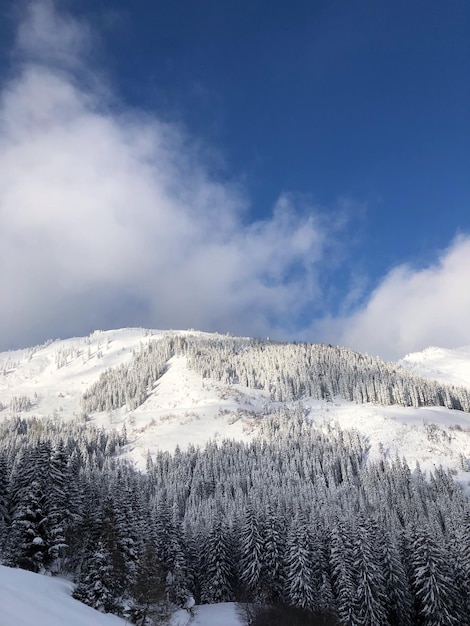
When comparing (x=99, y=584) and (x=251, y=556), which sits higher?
(x=251, y=556)

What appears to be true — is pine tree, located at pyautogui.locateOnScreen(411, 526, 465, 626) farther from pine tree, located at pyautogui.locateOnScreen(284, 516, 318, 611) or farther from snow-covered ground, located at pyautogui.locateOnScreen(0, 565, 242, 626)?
snow-covered ground, located at pyautogui.locateOnScreen(0, 565, 242, 626)

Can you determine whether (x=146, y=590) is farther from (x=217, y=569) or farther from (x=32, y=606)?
(x=217, y=569)

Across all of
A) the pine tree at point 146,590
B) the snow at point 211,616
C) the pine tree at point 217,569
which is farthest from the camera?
the pine tree at point 217,569

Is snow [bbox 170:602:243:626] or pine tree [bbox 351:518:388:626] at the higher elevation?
pine tree [bbox 351:518:388:626]

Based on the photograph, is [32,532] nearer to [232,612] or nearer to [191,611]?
[191,611]

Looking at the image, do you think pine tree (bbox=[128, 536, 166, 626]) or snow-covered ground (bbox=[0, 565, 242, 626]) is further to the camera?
pine tree (bbox=[128, 536, 166, 626])

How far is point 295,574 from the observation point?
56.7 meters

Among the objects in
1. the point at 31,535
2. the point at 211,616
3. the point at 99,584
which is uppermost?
the point at 31,535

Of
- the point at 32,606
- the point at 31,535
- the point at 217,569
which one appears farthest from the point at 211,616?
the point at 32,606

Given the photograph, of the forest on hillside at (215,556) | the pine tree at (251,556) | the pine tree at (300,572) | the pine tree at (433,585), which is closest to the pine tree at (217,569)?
the forest on hillside at (215,556)

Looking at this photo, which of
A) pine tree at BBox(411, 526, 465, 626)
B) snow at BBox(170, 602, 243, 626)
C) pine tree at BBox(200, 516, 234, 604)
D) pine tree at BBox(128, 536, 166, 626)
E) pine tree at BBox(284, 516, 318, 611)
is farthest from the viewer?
pine tree at BBox(200, 516, 234, 604)

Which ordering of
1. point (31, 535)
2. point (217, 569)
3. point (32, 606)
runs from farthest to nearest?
point (217, 569)
point (31, 535)
point (32, 606)

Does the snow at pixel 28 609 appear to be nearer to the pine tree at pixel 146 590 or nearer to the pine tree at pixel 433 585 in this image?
the pine tree at pixel 146 590

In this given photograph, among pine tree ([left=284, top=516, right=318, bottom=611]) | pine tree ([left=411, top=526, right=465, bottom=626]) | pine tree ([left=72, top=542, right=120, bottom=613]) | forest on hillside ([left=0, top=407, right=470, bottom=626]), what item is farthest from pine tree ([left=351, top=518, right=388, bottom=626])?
pine tree ([left=72, top=542, right=120, bottom=613])
